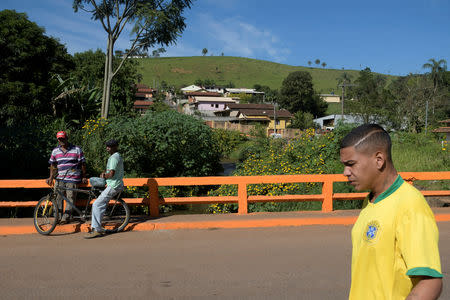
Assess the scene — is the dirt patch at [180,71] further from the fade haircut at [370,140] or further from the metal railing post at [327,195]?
the fade haircut at [370,140]

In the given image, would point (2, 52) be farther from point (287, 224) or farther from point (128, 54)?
point (287, 224)

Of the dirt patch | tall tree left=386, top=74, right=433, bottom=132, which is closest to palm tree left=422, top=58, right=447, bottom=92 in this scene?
tall tree left=386, top=74, right=433, bottom=132

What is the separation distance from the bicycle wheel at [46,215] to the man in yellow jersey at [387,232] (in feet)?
20.9

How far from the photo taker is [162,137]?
576 inches

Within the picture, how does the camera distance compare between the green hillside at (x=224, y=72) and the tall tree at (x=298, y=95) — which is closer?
the tall tree at (x=298, y=95)

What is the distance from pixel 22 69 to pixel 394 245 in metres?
22.1

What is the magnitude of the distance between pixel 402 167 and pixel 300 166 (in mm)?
6272

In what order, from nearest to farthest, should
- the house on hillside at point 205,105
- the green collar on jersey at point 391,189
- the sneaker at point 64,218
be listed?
the green collar on jersey at point 391,189 → the sneaker at point 64,218 → the house on hillside at point 205,105

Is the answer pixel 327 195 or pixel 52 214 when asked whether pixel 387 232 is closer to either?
pixel 327 195

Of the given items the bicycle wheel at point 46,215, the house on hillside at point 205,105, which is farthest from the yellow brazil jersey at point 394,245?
the house on hillside at point 205,105

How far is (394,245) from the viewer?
1724mm

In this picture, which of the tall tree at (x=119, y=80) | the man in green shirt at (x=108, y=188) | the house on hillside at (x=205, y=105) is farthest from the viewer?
the house on hillside at (x=205, y=105)

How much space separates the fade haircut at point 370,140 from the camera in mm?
1852

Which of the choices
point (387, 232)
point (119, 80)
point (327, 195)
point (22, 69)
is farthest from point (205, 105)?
point (387, 232)
